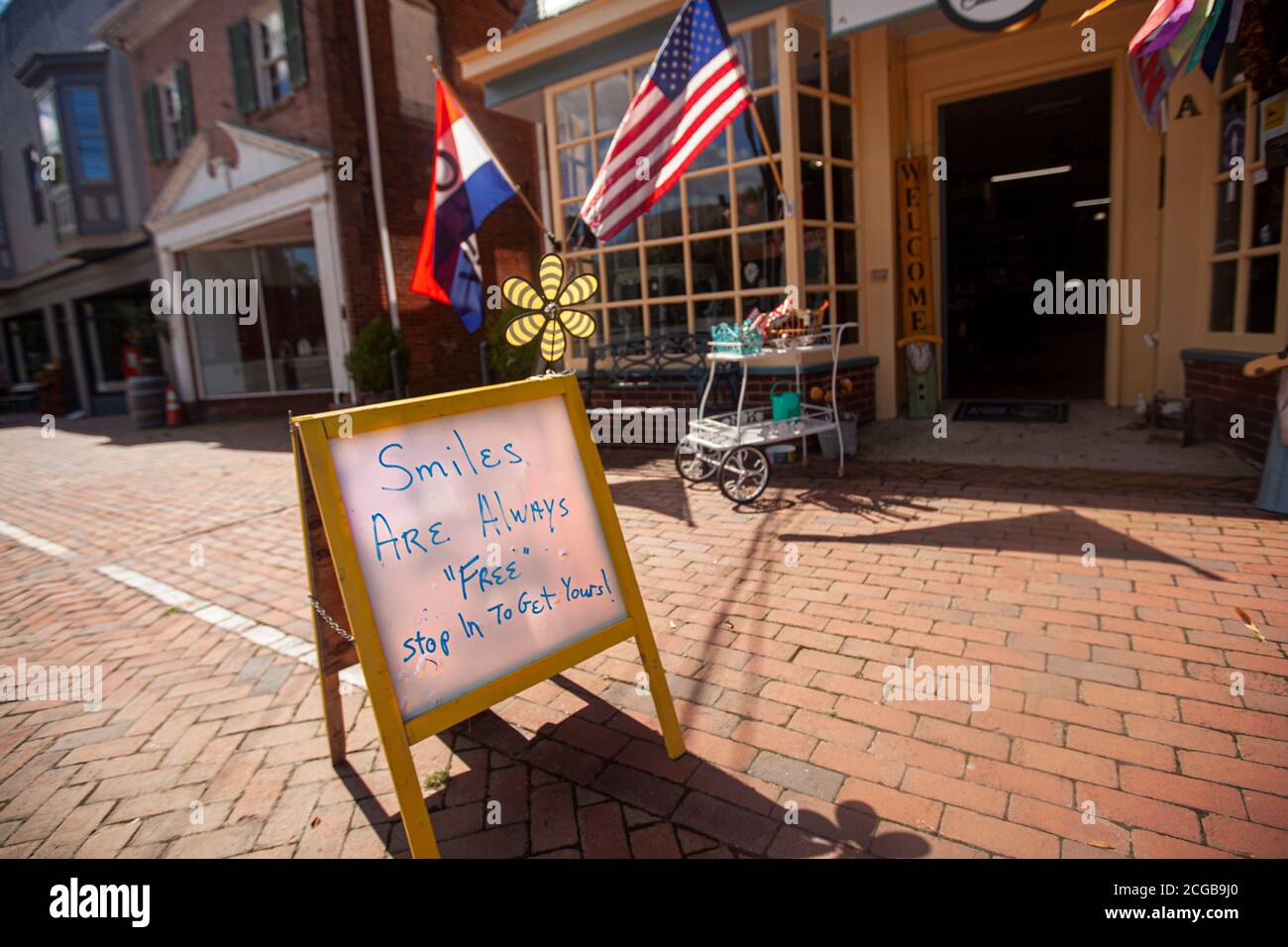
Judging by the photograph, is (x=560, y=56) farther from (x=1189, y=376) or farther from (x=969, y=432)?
(x=1189, y=376)

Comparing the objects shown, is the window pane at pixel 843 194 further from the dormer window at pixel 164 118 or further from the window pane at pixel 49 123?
the window pane at pixel 49 123

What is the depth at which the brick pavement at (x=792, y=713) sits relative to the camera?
2.21 metres

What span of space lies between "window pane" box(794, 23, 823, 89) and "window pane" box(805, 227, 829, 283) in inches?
54.0

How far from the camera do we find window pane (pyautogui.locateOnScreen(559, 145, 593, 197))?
8258 millimetres

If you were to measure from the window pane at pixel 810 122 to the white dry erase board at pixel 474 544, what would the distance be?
17.6 feet

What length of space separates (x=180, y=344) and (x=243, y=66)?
562 cm

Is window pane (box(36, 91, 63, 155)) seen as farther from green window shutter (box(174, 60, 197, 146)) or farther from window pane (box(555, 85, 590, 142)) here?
window pane (box(555, 85, 590, 142))

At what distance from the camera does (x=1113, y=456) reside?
5.72 m

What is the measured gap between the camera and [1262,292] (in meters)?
5.06

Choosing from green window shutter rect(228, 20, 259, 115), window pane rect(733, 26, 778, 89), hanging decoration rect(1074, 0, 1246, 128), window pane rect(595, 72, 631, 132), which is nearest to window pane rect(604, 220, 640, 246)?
window pane rect(595, 72, 631, 132)

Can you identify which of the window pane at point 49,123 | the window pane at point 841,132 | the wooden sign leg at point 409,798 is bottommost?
the wooden sign leg at point 409,798

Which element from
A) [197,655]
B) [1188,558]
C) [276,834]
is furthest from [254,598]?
[1188,558]

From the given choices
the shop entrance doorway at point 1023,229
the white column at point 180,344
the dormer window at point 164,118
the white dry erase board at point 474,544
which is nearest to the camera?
the white dry erase board at point 474,544

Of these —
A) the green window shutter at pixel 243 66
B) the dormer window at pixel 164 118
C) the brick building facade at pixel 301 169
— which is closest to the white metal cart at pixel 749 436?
the brick building facade at pixel 301 169
